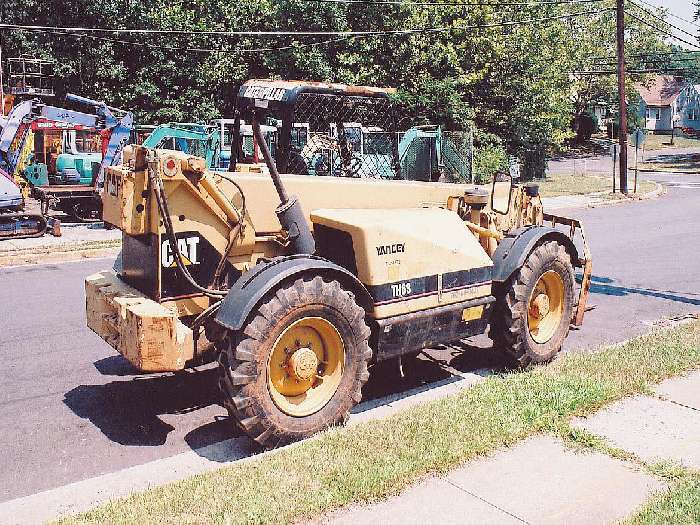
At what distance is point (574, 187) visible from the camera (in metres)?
30.1

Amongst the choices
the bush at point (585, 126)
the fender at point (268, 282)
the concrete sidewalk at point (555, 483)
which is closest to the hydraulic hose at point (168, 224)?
the fender at point (268, 282)

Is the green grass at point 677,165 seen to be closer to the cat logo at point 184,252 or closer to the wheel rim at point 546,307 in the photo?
the wheel rim at point 546,307

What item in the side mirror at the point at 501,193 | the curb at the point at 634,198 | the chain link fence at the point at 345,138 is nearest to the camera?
the chain link fence at the point at 345,138

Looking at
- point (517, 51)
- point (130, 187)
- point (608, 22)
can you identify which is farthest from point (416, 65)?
point (608, 22)

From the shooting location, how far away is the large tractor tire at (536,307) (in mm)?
6852

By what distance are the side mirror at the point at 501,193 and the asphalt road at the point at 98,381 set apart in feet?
4.76

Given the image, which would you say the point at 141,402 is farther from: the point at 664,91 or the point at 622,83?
the point at 664,91

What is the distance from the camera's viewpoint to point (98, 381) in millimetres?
7074

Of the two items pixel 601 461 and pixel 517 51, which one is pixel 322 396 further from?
pixel 517 51

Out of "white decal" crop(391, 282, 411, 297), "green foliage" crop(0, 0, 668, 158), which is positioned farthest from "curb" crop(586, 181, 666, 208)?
"white decal" crop(391, 282, 411, 297)

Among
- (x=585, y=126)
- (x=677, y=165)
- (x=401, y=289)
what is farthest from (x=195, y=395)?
(x=585, y=126)

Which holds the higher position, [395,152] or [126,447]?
[395,152]

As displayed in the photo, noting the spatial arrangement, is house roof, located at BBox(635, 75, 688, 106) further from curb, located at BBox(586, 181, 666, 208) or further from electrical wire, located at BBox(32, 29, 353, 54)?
electrical wire, located at BBox(32, 29, 353, 54)

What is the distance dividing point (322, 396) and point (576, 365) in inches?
102
